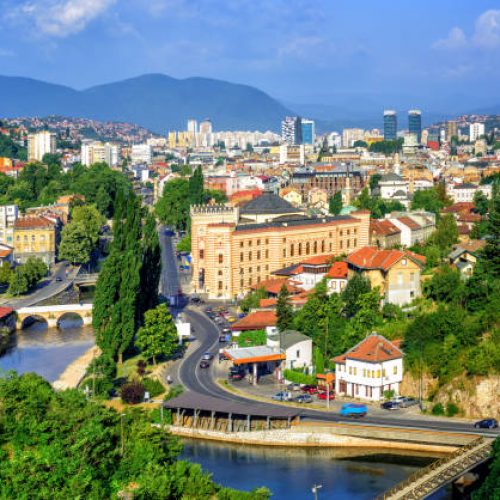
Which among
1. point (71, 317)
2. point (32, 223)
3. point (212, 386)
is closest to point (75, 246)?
point (32, 223)

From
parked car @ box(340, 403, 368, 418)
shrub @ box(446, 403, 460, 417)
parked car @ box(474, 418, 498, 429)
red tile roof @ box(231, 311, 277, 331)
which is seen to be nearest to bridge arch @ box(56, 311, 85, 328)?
red tile roof @ box(231, 311, 277, 331)

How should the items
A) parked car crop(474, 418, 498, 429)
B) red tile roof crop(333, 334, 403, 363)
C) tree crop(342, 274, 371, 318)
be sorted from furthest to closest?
tree crop(342, 274, 371, 318)
red tile roof crop(333, 334, 403, 363)
parked car crop(474, 418, 498, 429)

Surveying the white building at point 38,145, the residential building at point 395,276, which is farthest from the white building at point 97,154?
the residential building at point 395,276

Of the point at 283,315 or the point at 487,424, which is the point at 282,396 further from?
the point at 487,424

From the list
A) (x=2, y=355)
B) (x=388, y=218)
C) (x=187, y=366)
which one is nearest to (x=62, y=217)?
(x=388, y=218)

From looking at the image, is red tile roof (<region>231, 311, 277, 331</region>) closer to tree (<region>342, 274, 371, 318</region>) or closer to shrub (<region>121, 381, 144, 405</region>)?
tree (<region>342, 274, 371, 318</region>)
